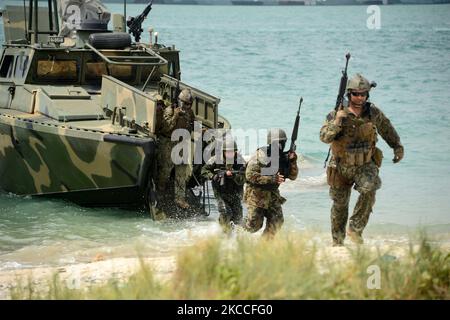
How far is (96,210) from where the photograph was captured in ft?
43.2

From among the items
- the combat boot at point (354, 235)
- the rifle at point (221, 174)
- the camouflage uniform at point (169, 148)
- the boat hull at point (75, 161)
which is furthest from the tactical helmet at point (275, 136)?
the camouflage uniform at point (169, 148)

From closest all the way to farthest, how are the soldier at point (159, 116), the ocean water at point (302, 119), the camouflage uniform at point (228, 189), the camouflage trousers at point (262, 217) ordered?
1. the camouflage trousers at point (262, 217)
2. the camouflage uniform at point (228, 189)
3. the ocean water at point (302, 119)
4. the soldier at point (159, 116)

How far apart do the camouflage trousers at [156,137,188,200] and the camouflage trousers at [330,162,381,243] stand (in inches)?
131

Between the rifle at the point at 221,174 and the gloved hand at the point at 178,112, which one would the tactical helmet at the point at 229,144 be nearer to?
the rifle at the point at 221,174

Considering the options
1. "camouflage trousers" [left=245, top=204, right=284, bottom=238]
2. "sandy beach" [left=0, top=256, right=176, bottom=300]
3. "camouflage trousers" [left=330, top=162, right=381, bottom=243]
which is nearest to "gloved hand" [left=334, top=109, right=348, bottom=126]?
"camouflage trousers" [left=330, top=162, right=381, bottom=243]

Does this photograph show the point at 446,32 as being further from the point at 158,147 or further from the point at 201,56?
the point at 158,147

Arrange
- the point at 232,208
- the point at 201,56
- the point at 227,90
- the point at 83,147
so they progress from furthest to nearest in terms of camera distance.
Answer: the point at 201,56 < the point at 227,90 < the point at 83,147 < the point at 232,208

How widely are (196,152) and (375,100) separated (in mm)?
17387

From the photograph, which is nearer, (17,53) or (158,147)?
(158,147)

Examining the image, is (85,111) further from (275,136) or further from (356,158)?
(356,158)

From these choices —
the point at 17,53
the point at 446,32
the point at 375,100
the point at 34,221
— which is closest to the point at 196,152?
the point at 34,221

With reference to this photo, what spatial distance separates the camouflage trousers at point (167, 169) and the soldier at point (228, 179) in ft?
5.29

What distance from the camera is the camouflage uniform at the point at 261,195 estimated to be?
31.8 ft

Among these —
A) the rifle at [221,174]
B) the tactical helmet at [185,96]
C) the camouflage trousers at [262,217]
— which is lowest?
the camouflage trousers at [262,217]
